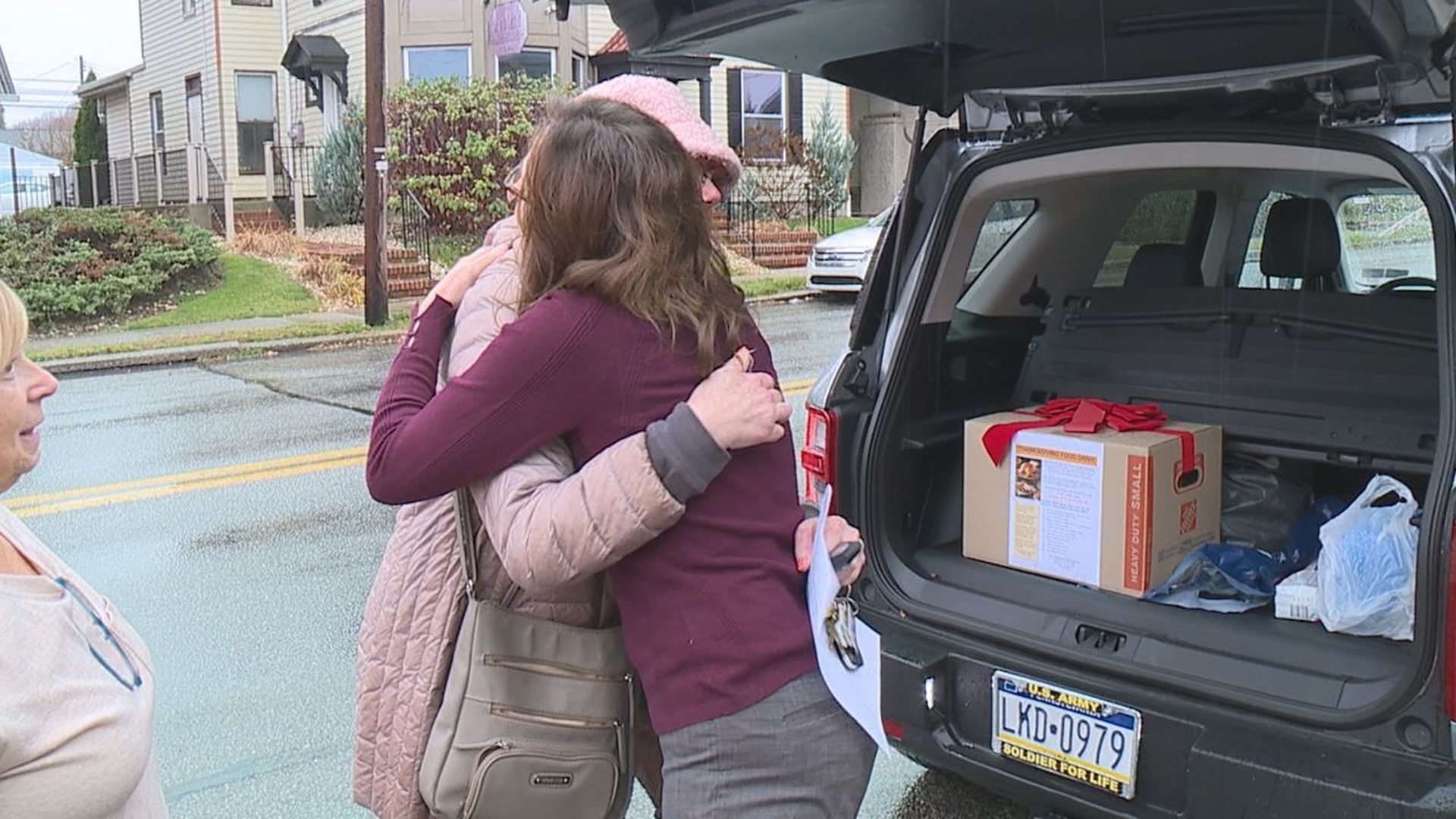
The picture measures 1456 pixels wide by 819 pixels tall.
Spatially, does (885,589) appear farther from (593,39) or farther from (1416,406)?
(593,39)

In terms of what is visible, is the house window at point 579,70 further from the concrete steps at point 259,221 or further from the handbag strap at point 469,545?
the handbag strap at point 469,545

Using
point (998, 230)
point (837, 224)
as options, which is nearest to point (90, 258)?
point (837, 224)

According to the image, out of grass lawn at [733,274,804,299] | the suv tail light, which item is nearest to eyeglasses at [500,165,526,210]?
the suv tail light

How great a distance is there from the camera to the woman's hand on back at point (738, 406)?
183 centimetres

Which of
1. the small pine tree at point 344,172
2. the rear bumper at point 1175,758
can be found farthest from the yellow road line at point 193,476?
the small pine tree at point 344,172

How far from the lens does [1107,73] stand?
10.1 ft

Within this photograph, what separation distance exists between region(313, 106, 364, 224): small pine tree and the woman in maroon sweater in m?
19.1

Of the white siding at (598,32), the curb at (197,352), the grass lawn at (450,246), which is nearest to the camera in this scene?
the curb at (197,352)

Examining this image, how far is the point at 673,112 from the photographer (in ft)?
6.64

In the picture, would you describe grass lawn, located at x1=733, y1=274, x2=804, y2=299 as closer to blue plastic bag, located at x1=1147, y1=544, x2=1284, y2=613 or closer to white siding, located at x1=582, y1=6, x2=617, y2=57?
white siding, located at x1=582, y1=6, x2=617, y2=57

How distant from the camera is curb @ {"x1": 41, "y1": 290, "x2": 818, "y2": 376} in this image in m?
A: 12.2

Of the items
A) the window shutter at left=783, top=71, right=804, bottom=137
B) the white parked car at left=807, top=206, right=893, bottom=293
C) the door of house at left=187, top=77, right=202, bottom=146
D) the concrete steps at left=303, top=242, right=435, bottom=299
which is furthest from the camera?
the door of house at left=187, top=77, right=202, bottom=146

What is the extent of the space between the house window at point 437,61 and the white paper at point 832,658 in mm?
21553

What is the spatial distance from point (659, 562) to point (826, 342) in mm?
10448
